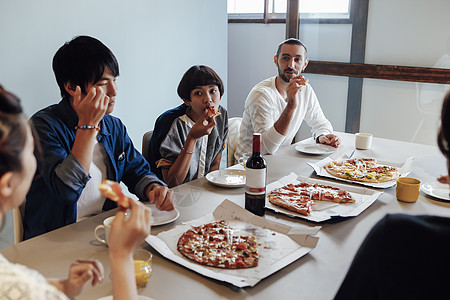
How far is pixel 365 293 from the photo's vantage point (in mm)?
827

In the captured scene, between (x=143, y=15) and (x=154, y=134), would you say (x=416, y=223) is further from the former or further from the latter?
(x=143, y=15)

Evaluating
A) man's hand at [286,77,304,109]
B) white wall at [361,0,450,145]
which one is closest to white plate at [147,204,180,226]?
man's hand at [286,77,304,109]

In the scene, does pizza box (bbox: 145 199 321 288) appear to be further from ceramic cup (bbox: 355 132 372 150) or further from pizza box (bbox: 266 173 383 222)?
ceramic cup (bbox: 355 132 372 150)

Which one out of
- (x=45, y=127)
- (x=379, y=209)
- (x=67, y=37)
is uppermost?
(x=67, y=37)

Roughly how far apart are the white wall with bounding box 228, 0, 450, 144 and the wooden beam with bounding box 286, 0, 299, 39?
8 centimetres

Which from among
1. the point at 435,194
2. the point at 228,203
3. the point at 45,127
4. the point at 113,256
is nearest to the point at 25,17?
the point at 45,127

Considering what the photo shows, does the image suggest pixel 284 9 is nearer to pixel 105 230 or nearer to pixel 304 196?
pixel 304 196

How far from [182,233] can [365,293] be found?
742 mm

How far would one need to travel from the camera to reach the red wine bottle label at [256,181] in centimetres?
154

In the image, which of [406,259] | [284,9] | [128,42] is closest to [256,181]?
[406,259]

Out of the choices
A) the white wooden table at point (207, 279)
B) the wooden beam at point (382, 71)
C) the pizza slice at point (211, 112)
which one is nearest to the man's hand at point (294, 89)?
the pizza slice at point (211, 112)

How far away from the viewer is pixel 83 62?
68.2 inches

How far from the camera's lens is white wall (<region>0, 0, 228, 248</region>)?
2.50 meters

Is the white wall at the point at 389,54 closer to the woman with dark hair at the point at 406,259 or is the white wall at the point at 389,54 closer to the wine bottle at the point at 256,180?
the wine bottle at the point at 256,180
